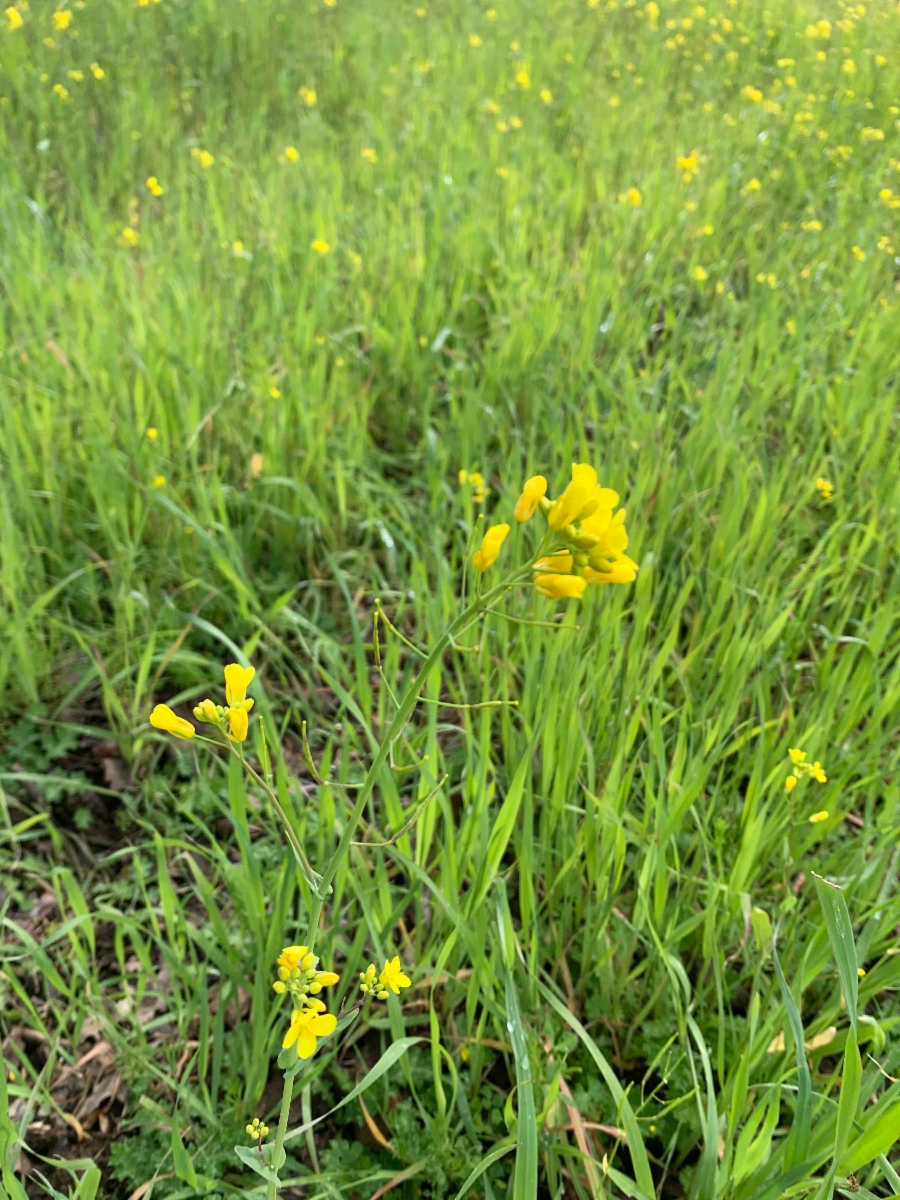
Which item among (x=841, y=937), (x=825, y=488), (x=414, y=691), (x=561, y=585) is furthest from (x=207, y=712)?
(x=825, y=488)

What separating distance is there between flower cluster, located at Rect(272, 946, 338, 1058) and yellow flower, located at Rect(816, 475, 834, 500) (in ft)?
6.11

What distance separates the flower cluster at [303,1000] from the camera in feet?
2.25

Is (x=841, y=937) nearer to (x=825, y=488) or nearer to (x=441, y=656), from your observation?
(x=441, y=656)

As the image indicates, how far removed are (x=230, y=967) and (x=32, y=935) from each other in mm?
483

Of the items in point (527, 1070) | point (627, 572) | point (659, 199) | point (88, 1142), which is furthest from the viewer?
point (659, 199)

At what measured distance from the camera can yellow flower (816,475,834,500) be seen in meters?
2.09

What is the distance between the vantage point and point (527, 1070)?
0.92 metres

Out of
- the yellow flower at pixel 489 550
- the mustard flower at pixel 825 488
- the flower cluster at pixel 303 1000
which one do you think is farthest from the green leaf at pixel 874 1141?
the mustard flower at pixel 825 488

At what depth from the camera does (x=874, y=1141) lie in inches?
32.0

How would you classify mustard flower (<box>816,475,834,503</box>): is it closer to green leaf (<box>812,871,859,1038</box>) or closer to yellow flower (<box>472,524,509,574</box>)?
green leaf (<box>812,871,859,1038</box>)

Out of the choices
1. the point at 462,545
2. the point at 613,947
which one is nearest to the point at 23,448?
the point at 462,545

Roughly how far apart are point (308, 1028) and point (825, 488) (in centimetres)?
194

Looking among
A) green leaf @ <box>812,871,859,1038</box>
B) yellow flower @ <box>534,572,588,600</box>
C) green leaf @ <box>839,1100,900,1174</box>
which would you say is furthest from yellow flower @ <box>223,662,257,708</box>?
green leaf @ <box>839,1100,900,1174</box>

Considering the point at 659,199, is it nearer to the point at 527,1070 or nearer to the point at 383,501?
the point at 383,501
